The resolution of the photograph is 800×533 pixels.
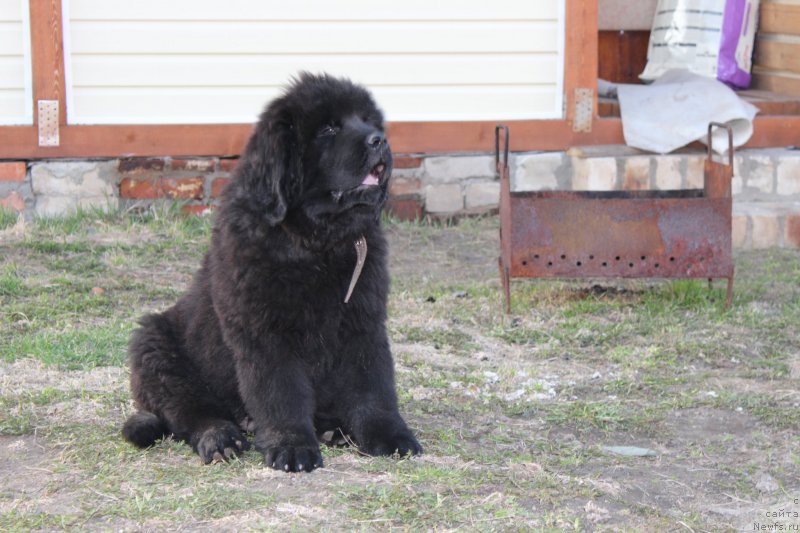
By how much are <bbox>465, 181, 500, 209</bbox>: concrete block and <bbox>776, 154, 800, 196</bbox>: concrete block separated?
202cm

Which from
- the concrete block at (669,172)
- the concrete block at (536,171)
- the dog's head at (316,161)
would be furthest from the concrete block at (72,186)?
the dog's head at (316,161)

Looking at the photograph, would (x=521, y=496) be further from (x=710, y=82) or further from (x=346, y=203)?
(x=710, y=82)

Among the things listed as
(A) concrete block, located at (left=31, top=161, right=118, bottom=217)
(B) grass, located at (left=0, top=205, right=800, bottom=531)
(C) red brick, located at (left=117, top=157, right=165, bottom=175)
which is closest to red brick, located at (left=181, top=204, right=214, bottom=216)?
(B) grass, located at (left=0, top=205, right=800, bottom=531)

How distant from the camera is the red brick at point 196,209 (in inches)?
302

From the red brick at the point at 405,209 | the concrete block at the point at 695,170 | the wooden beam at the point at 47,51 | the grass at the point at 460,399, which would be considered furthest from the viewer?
the red brick at the point at 405,209

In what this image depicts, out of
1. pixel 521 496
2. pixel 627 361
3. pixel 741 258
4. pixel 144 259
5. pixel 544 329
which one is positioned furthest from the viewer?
pixel 741 258

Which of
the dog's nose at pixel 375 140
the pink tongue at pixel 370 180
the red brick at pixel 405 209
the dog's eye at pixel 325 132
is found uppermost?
the dog's eye at pixel 325 132

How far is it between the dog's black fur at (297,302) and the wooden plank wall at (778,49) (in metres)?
6.24

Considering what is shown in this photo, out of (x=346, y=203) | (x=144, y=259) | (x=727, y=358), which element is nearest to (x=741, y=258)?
(x=727, y=358)

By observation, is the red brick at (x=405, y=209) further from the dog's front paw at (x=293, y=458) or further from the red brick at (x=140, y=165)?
the dog's front paw at (x=293, y=458)

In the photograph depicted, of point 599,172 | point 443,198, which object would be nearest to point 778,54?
point 599,172

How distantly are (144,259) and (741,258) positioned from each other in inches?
153

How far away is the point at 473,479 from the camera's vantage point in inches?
136

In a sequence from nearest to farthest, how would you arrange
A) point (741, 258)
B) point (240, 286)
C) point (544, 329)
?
1. point (240, 286)
2. point (544, 329)
3. point (741, 258)
